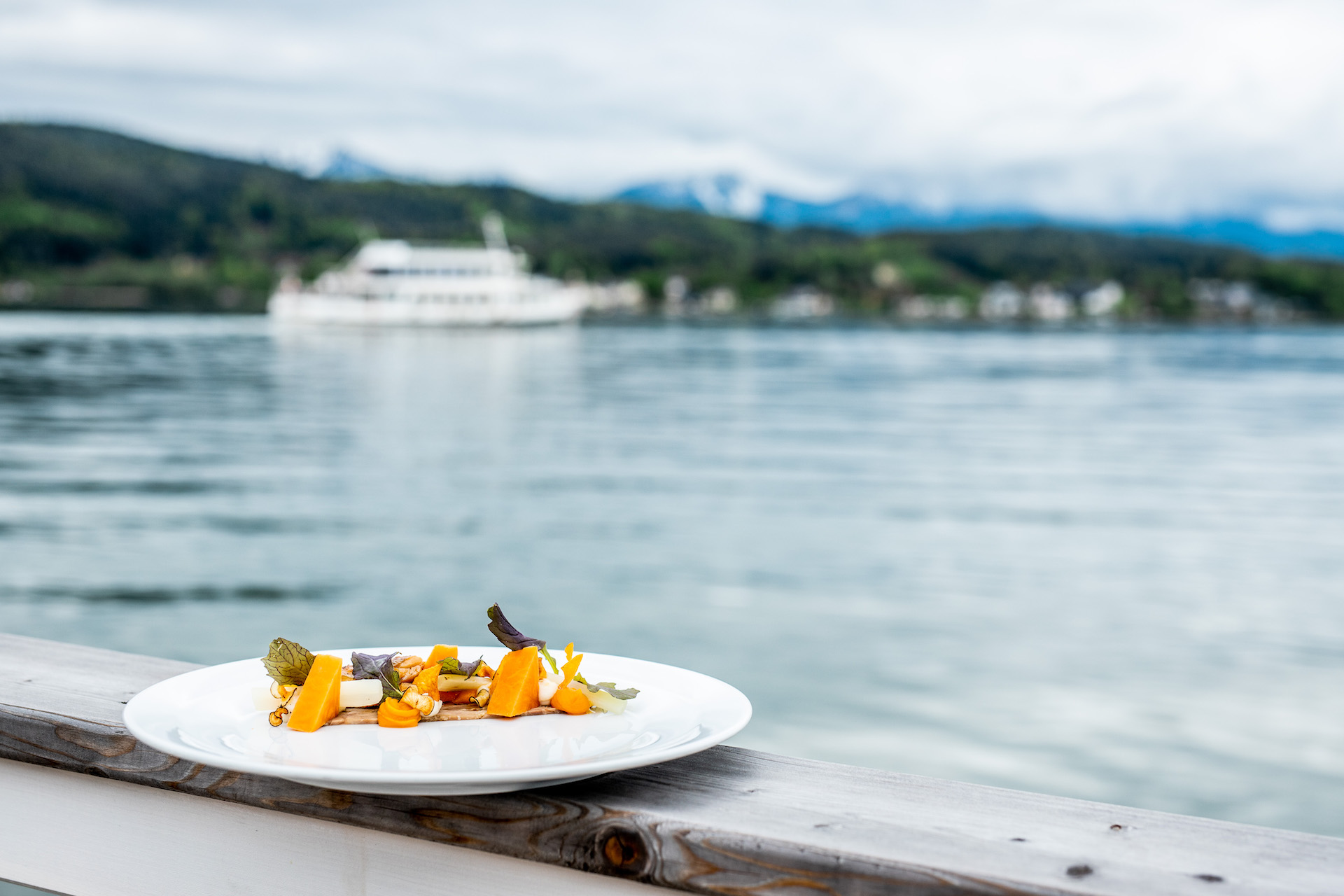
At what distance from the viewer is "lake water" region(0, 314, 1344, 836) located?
6254 millimetres

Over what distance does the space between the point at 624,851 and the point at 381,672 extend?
0.26 metres

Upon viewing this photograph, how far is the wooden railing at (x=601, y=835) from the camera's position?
2.97ft

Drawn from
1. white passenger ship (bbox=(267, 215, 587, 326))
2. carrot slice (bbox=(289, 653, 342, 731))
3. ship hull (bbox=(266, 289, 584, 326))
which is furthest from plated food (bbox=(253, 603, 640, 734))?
white passenger ship (bbox=(267, 215, 587, 326))

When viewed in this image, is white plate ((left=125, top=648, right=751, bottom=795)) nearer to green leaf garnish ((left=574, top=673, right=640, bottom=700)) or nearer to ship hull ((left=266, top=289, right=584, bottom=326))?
green leaf garnish ((left=574, top=673, right=640, bottom=700))

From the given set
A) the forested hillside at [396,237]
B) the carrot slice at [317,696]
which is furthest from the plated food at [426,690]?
the forested hillside at [396,237]

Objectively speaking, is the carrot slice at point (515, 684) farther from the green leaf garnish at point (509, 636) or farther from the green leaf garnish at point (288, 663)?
the green leaf garnish at point (288, 663)

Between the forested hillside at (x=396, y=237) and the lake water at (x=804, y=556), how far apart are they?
63771 millimetres

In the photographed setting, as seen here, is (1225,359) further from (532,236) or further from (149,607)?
(532,236)

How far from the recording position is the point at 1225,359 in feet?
176

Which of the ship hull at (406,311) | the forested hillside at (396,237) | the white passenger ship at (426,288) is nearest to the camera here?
the ship hull at (406,311)

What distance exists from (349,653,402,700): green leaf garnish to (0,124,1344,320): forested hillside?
8429cm

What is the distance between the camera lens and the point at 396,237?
3474 inches

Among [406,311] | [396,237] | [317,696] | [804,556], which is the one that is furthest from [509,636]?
[396,237]

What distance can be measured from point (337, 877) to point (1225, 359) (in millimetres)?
58051
